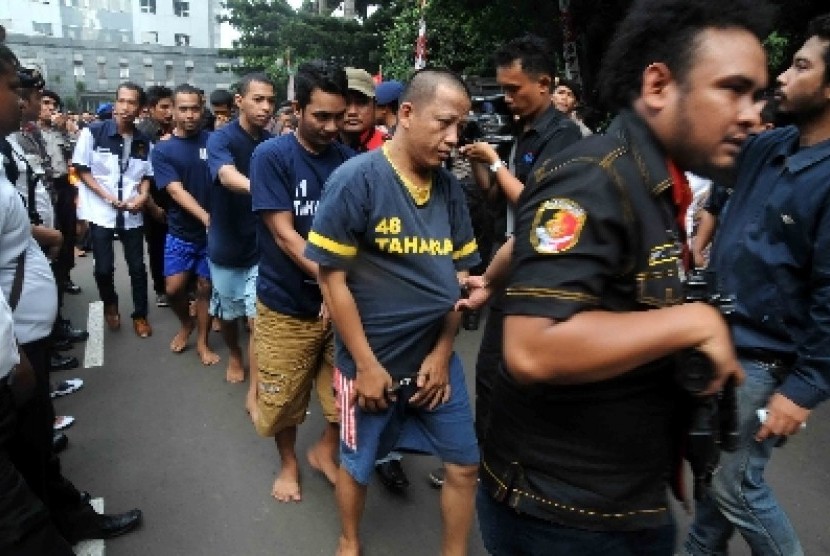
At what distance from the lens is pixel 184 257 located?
4855 millimetres

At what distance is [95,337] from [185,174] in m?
1.73

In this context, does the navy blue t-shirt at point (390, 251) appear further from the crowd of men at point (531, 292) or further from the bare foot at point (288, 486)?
the bare foot at point (288, 486)

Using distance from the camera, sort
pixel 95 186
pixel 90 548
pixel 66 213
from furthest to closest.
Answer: pixel 66 213 < pixel 95 186 < pixel 90 548

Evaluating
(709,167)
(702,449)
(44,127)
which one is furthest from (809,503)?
(44,127)

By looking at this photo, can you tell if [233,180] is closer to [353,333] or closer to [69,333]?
[353,333]

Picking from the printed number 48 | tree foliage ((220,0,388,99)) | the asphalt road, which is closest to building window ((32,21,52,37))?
tree foliage ((220,0,388,99))

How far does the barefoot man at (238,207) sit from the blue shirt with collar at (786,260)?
263 centimetres

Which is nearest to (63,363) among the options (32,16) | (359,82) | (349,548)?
(359,82)

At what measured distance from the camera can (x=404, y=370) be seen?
2.33 meters

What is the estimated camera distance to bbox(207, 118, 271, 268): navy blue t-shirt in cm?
392

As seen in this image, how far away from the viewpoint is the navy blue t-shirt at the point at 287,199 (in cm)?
289

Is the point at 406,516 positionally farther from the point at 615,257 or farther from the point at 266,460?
the point at 615,257

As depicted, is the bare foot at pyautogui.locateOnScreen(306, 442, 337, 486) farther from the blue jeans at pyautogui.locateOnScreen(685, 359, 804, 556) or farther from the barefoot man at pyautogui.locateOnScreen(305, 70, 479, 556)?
the blue jeans at pyautogui.locateOnScreen(685, 359, 804, 556)

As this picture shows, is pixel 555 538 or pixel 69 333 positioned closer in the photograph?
pixel 555 538
